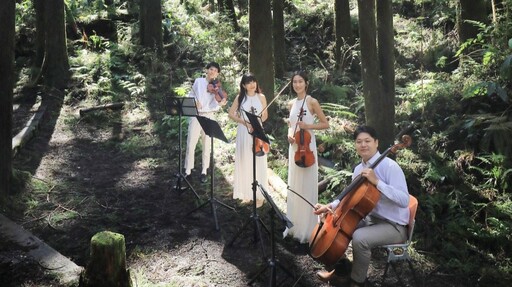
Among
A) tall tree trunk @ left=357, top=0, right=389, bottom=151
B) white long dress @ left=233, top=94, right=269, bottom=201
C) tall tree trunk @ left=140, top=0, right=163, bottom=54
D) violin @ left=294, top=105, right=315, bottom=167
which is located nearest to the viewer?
violin @ left=294, top=105, right=315, bottom=167

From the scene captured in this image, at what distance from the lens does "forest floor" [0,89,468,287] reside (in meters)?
5.37

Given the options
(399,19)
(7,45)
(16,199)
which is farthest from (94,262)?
(399,19)

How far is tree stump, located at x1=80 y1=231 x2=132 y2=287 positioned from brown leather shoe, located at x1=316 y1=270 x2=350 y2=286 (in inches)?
85.6

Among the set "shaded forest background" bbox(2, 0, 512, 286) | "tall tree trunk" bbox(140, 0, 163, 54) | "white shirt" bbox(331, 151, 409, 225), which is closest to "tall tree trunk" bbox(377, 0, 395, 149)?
"shaded forest background" bbox(2, 0, 512, 286)

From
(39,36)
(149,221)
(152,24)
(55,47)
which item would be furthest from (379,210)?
(39,36)

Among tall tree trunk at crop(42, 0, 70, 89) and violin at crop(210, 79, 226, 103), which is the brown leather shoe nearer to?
violin at crop(210, 79, 226, 103)

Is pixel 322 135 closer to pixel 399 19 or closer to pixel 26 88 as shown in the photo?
pixel 399 19

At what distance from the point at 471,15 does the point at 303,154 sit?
6143mm

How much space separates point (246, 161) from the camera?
705 centimetres

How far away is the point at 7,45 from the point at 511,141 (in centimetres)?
766

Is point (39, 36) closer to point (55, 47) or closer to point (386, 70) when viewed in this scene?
point (55, 47)

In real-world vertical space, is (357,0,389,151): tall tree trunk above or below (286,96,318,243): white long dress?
above

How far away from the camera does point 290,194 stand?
20.5 feet

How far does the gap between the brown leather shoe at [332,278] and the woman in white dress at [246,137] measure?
203 centimetres
